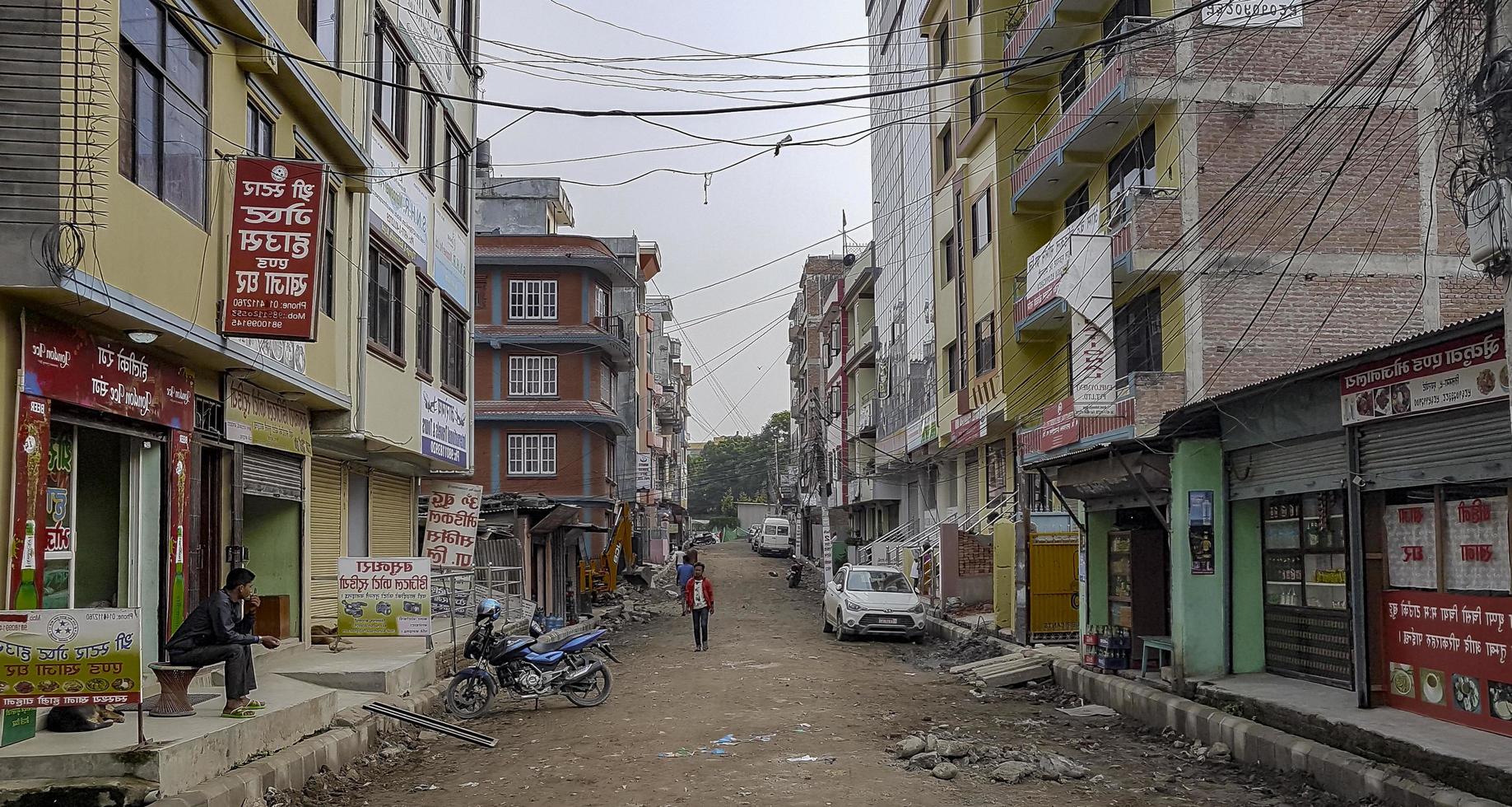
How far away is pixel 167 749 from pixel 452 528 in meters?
12.2

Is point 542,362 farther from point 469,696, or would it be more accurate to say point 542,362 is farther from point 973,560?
point 469,696

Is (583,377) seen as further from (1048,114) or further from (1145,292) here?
(1145,292)

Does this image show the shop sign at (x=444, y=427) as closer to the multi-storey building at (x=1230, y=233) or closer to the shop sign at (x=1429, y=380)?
the multi-storey building at (x=1230, y=233)

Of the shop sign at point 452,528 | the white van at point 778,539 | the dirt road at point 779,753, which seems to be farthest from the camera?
the white van at point 778,539

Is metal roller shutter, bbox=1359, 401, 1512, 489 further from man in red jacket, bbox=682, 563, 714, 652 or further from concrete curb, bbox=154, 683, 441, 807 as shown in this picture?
man in red jacket, bbox=682, 563, 714, 652

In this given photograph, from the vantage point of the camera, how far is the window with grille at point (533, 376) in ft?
154

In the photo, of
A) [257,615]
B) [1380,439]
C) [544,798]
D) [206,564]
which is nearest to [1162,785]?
[1380,439]

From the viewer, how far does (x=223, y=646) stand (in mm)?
10688

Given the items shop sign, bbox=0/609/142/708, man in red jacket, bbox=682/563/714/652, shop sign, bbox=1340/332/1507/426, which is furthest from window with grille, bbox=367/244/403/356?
shop sign, bbox=1340/332/1507/426

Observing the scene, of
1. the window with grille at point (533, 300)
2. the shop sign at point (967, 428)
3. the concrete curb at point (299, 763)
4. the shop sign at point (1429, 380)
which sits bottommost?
the concrete curb at point (299, 763)

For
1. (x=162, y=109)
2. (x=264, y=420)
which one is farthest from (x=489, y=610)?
(x=162, y=109)

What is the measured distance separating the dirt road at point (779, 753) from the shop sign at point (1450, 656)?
1.54 meters

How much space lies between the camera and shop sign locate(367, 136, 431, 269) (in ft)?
61.0

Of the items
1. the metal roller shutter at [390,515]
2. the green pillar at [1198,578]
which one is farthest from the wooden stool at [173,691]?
the metal roller shutter at [390,515]
